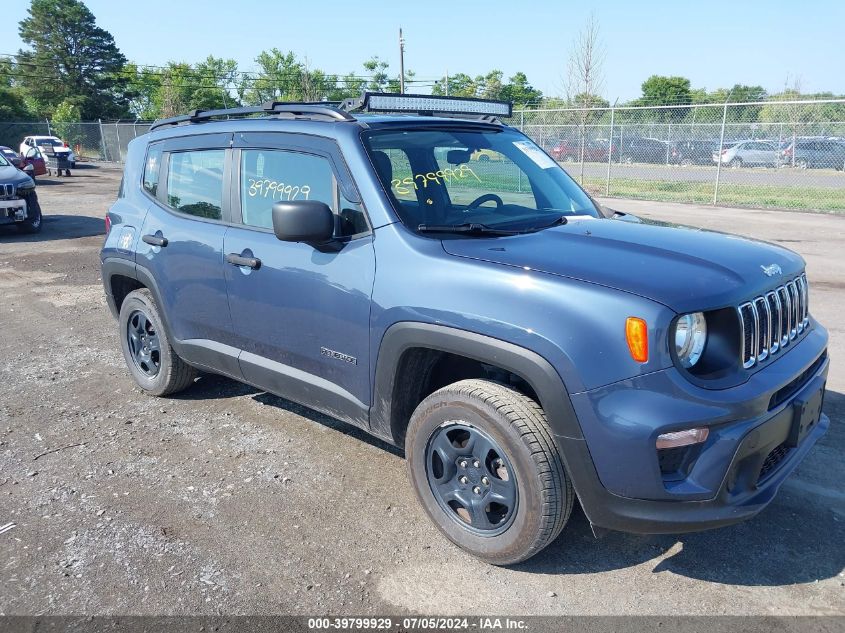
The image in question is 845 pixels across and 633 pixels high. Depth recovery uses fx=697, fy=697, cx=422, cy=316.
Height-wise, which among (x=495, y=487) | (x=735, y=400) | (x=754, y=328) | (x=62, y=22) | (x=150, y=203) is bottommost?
(x=495, y=487)

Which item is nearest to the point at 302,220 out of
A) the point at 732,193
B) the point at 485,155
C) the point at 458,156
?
the point at 458,156

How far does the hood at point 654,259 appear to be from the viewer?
2650 millimetres

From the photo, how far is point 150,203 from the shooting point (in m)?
4.82

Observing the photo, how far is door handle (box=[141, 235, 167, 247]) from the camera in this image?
4.53 meters

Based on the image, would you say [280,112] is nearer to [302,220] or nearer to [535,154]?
[302,220]

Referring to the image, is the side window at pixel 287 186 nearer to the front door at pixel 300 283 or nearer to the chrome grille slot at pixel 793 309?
the front door at pixel 300 283

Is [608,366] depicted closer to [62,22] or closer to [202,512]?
[202,512]

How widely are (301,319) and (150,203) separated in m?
1.92

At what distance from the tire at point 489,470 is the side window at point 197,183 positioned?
1992mm

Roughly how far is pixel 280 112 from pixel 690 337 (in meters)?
2.66

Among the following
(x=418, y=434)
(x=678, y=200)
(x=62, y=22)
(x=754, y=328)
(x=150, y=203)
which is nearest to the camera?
(x=754, y=328)

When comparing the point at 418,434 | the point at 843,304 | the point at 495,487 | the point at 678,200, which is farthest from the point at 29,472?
the point at 678,200

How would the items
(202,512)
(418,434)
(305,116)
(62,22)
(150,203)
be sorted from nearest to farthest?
(418,434)
(202,512)
(305,116)
(150,203)
(62,22)

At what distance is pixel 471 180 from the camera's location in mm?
3803
